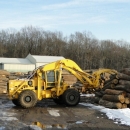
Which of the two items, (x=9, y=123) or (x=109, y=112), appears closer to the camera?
(x=9, y=123)

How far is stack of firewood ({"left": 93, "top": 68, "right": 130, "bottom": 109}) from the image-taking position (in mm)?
16250

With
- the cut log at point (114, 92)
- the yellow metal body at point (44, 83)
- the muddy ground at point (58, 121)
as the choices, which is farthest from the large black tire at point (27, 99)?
the cut log at point (114, 92)

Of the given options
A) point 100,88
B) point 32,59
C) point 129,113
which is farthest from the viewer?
point 32,59

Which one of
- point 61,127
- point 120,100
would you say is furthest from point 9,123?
point 120,100

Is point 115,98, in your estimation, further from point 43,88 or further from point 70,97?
point 43,88

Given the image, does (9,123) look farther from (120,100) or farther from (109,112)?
(120,100)

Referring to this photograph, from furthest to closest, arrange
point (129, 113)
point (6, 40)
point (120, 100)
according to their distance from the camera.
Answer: point (6, 40) < point (120, 100) < point (129, 113)

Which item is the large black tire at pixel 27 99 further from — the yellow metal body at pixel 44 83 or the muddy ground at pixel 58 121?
the muddy ground at pixel 58 121

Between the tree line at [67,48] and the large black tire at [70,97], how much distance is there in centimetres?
8022

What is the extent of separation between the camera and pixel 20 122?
11828 mm

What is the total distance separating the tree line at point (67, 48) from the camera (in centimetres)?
9962

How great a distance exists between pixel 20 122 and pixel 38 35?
9648 centimetres

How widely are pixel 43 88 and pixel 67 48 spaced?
86.9 meters

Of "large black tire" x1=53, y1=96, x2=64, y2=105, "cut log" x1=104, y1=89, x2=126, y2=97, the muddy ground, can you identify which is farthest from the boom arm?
the muddy ground
